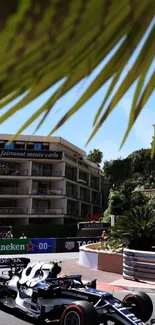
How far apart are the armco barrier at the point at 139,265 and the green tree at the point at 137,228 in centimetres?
110

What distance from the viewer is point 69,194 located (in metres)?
59.3

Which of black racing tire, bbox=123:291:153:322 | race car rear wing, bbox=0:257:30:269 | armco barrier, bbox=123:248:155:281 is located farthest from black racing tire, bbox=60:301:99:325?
armco barrier, bbox=123:248:155:281

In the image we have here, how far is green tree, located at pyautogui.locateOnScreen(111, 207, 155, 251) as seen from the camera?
16.2m

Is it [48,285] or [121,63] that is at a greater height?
[121,63]

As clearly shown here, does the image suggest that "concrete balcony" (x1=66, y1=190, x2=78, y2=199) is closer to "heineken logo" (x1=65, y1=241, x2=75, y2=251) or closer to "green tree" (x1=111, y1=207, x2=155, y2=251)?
"heineken logo" (x1=65, y1=241, x2=75, y2=251)

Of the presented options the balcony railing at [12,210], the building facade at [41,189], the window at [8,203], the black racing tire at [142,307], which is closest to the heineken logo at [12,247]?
the building facade at [41,189]

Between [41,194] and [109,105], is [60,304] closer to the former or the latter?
[109,105]

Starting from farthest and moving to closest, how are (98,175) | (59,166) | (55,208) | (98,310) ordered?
(98,175), (55,208), (59,166), (98,310)

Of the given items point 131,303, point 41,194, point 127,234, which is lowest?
point 131,303

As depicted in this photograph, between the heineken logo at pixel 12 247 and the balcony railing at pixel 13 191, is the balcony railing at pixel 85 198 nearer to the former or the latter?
the balcony railing at pixel 13 191

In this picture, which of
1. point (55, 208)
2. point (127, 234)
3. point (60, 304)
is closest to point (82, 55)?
point (60, 304)

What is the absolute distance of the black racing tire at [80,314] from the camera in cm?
653

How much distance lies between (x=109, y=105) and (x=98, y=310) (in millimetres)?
6724

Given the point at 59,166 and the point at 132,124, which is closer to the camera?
the point at 132,124
